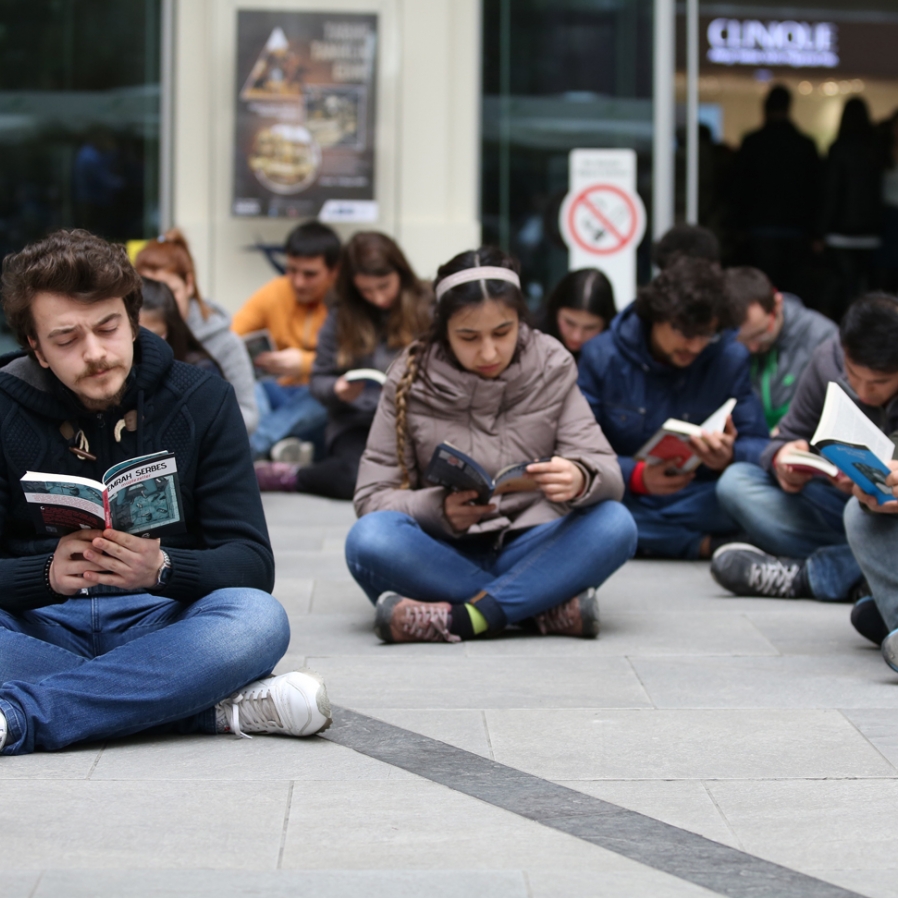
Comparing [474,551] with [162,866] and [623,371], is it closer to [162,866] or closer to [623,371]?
[623,371]

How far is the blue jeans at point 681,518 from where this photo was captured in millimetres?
6035

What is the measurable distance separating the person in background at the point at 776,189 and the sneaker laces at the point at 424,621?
25.3 feet

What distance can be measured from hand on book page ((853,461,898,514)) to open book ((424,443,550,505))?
A: 91cm

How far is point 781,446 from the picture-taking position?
537 cm

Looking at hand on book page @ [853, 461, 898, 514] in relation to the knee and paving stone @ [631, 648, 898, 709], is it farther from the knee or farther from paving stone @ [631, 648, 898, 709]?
the knee

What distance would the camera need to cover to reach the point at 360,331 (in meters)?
7.50

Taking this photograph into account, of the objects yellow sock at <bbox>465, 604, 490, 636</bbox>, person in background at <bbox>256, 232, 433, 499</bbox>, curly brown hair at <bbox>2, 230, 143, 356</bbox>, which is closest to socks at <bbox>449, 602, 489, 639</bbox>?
yellow sock at <bbox>465, 604, 490, 636</bbox>

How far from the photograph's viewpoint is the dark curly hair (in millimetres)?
5492

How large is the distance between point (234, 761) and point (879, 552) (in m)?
1.91

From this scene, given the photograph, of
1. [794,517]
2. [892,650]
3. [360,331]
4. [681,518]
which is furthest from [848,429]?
[360,331]

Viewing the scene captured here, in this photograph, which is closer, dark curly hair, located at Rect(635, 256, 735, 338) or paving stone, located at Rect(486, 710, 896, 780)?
paving stone, located at Rect(486, 710, 896, 780)

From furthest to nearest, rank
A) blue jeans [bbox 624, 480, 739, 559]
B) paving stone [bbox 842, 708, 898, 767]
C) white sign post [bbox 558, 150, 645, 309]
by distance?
white sign post [bbox 558, 150, 645, 309] → blue jeans [bbox 624, 480, 739, 559] → paving stone [bbox 842, 708, 898, 767]

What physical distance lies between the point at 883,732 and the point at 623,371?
246cm

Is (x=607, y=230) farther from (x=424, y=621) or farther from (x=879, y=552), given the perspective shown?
(x=879, y=552)
